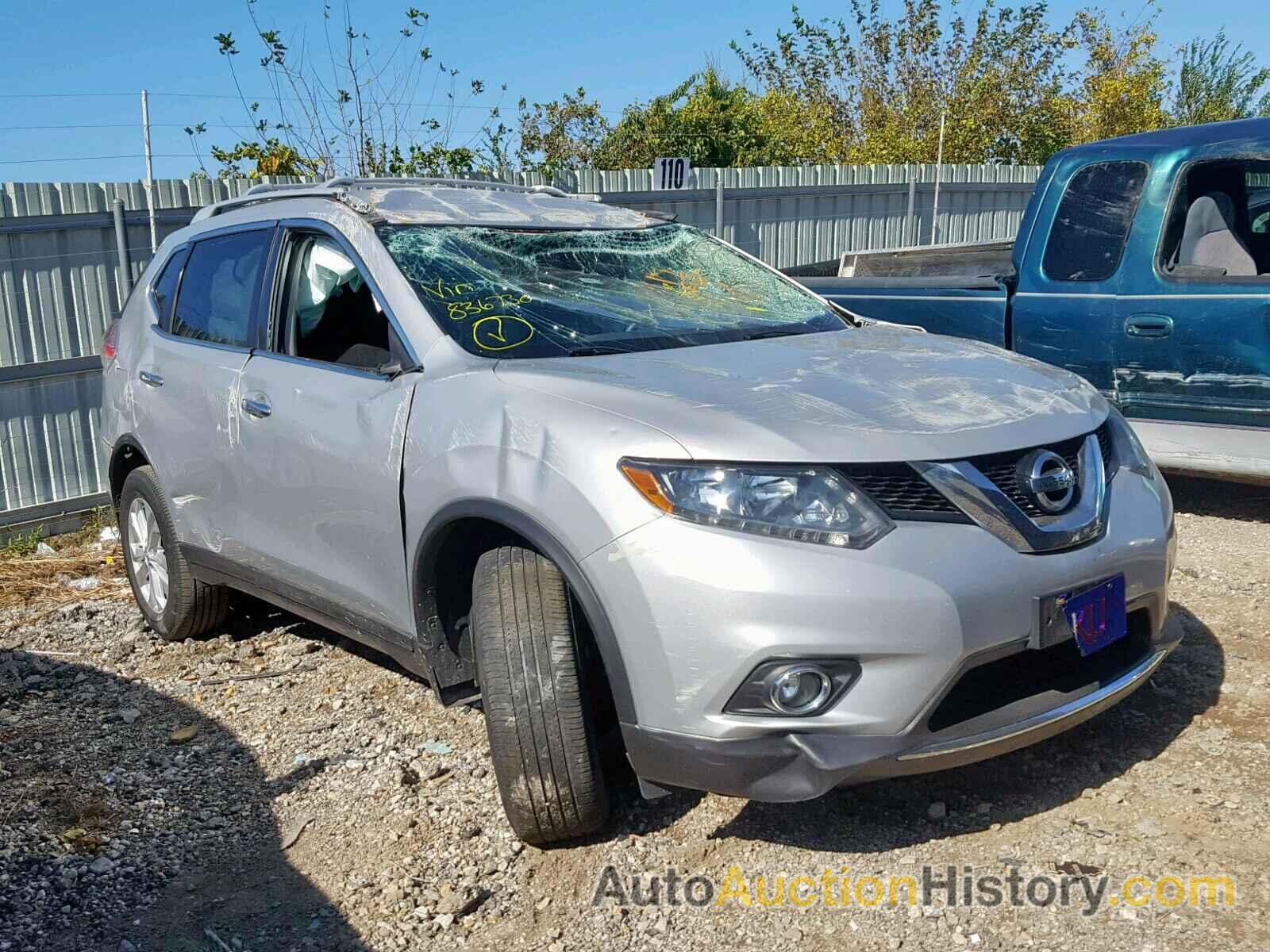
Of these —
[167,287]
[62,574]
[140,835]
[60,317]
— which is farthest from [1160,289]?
[60,317]

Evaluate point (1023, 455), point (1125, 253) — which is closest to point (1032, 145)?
point (1125, 253)

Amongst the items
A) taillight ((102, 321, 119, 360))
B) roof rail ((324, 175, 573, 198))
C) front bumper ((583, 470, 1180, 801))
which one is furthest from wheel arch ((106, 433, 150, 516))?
front bumper ((583, 470, 1180, 801))

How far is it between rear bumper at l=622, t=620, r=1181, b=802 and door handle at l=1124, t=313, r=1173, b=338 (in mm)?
3307

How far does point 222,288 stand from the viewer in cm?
461

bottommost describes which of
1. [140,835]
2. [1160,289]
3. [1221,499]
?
[140,835]

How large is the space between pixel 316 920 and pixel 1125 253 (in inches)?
186

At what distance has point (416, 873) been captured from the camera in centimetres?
321

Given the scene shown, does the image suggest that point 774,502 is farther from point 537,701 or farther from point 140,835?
point 140,835

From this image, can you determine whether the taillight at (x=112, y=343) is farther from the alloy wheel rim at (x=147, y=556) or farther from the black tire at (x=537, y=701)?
the black tire at (x=537, y=701)

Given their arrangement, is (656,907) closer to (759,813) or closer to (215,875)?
(759,813)

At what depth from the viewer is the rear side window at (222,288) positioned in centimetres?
437

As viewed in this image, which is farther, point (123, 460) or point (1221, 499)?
point (1221, 499)

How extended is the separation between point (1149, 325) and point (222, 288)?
4148 mm

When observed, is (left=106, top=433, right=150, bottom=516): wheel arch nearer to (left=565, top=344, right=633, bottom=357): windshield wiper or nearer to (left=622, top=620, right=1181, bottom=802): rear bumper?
(left=565, top=344, right=633, bottom=357): windshield wiper
